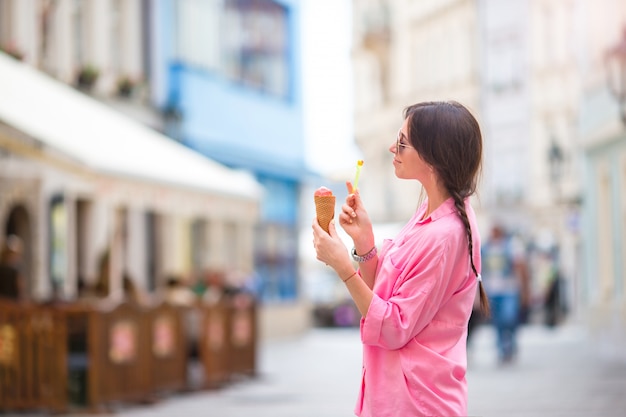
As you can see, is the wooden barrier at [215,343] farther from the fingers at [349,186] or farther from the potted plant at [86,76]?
the fingers at [349,186]

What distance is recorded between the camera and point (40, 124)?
14148mm

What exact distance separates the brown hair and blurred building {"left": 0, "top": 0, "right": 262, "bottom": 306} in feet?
32.4

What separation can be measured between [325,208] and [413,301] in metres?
0.33

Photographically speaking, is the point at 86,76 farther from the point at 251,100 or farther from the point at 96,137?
the point at 96,137

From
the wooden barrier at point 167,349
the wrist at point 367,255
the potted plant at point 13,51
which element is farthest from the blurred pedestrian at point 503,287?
the wrist at point 367,255

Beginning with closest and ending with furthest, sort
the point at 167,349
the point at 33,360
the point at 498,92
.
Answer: the point at 33,360 < the point at 167,349 < the point at 498,92

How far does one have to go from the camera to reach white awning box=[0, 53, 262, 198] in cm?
1387

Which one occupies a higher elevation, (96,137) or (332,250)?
(96,137)

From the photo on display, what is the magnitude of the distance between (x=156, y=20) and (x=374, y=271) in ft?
81.5

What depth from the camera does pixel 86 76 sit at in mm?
Answer: 24672

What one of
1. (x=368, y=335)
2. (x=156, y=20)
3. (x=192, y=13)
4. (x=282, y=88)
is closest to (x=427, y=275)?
(x=368, y=335)

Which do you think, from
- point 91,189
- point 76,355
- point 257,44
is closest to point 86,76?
point 257,44

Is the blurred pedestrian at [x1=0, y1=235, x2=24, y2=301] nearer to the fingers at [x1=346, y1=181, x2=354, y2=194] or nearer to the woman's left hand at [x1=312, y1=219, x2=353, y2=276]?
the fingers at [x1=346, y1=181, x2=354, y2=194]

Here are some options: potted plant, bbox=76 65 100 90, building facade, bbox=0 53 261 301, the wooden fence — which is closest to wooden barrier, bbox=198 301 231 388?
building facade, bbox=0 53 261 301
